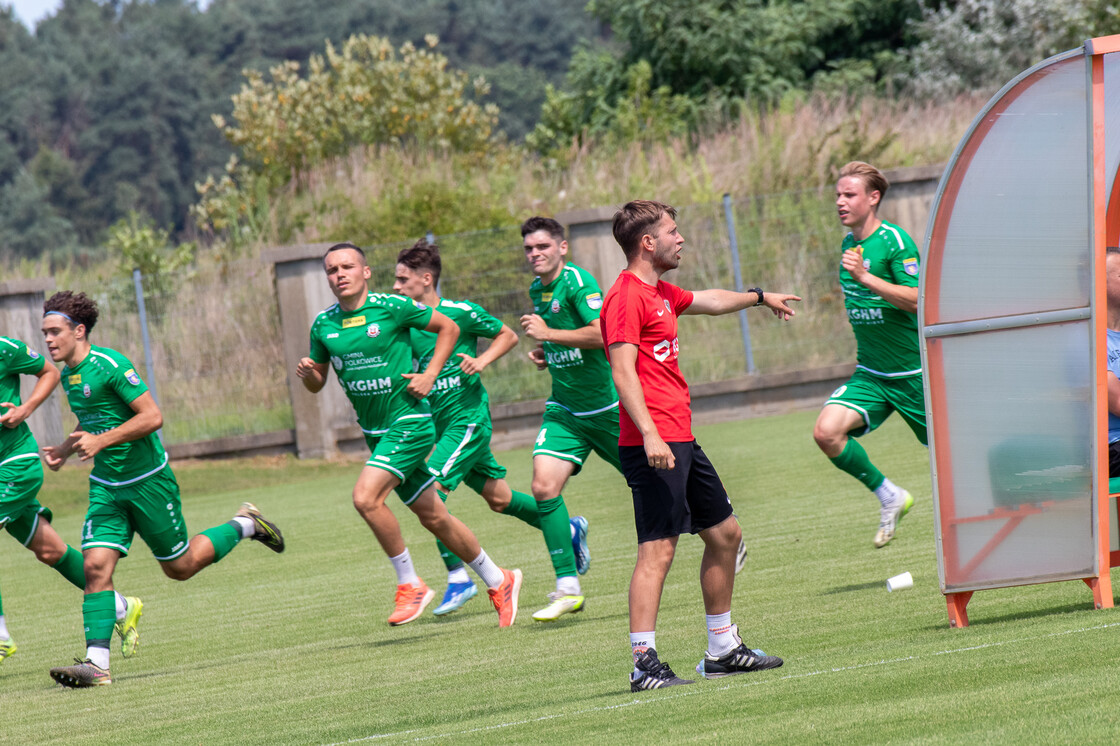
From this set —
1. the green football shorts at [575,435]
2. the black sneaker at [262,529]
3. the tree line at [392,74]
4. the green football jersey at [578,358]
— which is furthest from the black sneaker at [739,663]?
the tree line at [392,74]

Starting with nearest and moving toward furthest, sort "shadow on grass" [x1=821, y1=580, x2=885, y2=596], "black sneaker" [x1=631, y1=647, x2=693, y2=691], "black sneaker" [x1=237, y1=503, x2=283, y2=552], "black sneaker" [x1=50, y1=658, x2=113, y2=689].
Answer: "black sneaker" [x1=631, y1=647, x2=693, y2=691] < "black sneaker" [x1=50, y1=658, x2=113, y2=689] < "shadow on grass" [x1=821, y1=580, x2=885, y2=596] < "black sneaker" [x1=237, y1=503, x2=283, y2=552]

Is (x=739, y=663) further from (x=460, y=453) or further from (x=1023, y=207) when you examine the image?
(x=460, y=453)

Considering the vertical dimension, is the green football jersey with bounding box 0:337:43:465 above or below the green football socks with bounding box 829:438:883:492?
above

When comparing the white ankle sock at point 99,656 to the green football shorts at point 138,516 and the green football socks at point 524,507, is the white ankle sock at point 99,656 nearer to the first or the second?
the green football shorts at point 138,516

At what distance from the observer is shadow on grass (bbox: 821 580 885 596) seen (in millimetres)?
7641

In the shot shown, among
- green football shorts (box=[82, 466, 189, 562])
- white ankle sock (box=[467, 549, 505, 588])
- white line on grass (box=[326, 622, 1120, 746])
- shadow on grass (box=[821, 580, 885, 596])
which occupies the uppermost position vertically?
Result: green football shorts (box=[82, 466, 189, 562])

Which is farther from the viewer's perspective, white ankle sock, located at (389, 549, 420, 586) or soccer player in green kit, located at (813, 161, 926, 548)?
white ankle sock, located at (389, 549, 420, 586)

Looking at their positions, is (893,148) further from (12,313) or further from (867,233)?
(867,233)

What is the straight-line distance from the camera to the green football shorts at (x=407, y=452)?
8359 millimetres

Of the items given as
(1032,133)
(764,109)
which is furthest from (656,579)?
(764,109)

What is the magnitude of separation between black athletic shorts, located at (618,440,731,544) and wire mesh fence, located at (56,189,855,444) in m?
13.6

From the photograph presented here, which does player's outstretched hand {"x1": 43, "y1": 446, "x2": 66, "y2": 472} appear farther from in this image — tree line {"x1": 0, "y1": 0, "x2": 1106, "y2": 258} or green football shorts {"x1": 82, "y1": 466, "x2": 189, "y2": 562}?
tree line {"x1": 0, "y1": 0, "x2": 1106, "y2": 258}

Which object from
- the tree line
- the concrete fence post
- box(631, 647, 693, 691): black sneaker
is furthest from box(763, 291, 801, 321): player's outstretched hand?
the tree line

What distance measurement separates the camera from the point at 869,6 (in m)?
32.8
